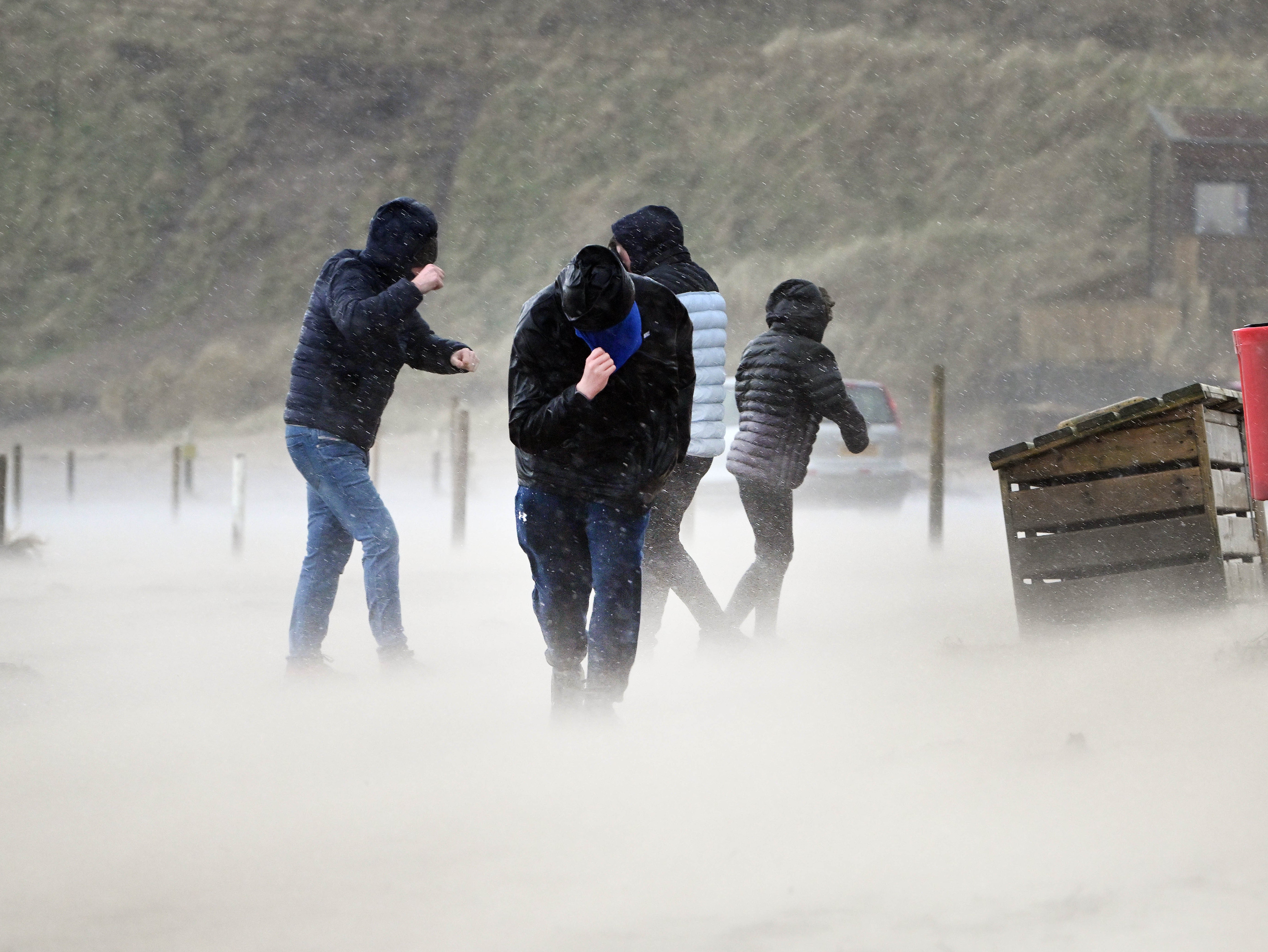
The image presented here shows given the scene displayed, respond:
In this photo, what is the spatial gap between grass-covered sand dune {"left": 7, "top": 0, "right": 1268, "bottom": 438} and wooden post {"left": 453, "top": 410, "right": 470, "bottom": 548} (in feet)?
89.1

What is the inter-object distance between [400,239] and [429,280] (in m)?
0.28

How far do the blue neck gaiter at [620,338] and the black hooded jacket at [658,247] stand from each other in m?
1.32

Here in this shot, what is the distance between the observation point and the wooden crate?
571 centimetres

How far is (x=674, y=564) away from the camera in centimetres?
592

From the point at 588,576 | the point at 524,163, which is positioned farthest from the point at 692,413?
the point at 524,163

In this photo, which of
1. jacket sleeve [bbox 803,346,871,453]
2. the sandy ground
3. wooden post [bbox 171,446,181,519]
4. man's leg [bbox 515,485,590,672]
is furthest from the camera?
wooden post [bbox 171,446,181,519]

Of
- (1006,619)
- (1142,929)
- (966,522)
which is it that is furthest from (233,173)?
(1142,929)

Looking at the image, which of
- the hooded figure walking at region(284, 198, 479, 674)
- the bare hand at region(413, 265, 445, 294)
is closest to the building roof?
the hooded figure walking at region(284, 198, 479, 674)

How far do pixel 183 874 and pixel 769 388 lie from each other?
3418 millimetres

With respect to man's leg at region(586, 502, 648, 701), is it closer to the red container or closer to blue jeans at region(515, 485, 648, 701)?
blue jeans at region(515, 485, 648, 701)

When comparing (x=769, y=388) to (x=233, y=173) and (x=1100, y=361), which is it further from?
(x=233, y=173)

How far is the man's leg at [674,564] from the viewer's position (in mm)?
5633

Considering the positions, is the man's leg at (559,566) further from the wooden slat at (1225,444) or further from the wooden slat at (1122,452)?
the wooden slat at (1225,444)

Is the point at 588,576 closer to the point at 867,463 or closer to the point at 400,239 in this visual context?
the point at 400,239
